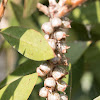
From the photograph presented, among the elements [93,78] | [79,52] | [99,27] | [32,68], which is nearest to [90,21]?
[99,27]

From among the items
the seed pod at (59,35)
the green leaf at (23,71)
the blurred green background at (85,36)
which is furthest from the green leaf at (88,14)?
the seed pod at (59,35)

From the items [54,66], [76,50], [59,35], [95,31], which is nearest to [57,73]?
[54,66]

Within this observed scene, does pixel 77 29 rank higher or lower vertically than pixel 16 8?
lower

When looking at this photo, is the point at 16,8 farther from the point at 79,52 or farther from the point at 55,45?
the point at 55,45

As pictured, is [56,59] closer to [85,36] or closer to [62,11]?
[62,11]

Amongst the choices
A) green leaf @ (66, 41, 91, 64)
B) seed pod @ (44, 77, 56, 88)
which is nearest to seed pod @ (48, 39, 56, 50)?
seed pod @ (44, 77, 56, 88)
